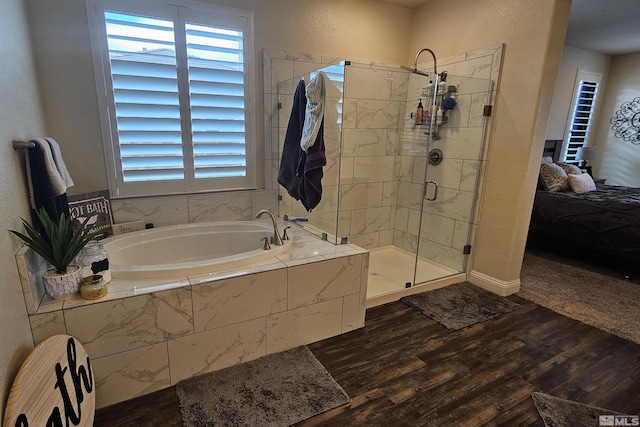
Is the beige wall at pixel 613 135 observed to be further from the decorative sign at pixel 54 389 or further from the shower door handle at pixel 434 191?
the decorative sign at pixel 54 389

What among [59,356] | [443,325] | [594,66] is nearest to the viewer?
[59,356]

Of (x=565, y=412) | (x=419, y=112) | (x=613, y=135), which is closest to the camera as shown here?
(x=565, y=412)

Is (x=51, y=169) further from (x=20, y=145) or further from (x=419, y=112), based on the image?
(x=419, y=112)

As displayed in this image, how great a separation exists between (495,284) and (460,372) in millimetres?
A: 1281

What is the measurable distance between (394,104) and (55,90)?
2.86 meters

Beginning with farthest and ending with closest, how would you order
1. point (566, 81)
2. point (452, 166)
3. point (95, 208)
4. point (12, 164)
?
1. point (566, 81)
2. point (452, 166)
3. point (95, 208)
4. point (12, 164)

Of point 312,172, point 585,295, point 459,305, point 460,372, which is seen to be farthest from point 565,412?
point 312,172

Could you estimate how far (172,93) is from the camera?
2.50 m

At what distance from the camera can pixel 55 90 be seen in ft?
7.25

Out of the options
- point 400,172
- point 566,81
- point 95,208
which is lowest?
point 95,208

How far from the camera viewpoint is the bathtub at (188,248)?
1.85 m

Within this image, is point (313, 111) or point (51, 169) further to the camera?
point (313, 111)

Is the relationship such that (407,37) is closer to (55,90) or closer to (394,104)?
(394,104)

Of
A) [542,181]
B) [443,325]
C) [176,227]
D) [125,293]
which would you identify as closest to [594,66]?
[542,181]
